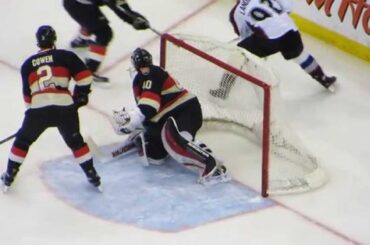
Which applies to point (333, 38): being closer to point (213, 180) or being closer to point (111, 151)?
point (213, 180)

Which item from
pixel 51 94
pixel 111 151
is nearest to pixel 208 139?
pixel 111 151

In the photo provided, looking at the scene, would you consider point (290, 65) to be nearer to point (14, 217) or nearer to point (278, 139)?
point (278, 139)

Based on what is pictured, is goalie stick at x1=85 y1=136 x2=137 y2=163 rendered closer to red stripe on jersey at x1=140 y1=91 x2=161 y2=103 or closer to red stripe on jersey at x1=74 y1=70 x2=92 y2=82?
red stripe on jersey at x1=140 y1=91 x2=161 y2=103

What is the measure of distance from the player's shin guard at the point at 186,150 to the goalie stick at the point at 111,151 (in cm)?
25

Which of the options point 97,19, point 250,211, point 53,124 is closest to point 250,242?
point 250,211

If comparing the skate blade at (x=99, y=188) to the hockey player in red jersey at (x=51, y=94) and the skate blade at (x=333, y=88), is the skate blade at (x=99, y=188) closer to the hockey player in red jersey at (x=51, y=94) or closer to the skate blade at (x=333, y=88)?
the hockey player in red jersey at (x=51, y=94)

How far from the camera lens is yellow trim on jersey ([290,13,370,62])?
666 cm

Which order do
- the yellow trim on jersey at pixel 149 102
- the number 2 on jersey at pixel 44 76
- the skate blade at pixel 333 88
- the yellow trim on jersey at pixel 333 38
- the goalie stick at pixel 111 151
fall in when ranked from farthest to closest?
the yellow trim on jersey at pixel 333 38
the skate blade at pixel 333 88
the goalie stick at pixel 111 151
the yellow trim on jersey at pixel 149 102
the number 2 on jersey at pixel 44 76

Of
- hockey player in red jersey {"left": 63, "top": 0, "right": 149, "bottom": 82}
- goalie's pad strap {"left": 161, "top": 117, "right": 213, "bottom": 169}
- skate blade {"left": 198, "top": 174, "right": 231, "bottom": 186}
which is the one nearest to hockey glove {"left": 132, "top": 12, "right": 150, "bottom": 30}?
hockey player in red jersey {"left": 63, "top": 0, "right": 149, "bottom": 82}

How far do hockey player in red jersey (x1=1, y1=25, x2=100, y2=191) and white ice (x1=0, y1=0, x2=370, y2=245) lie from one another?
0.29 m

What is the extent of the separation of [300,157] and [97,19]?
137 cm

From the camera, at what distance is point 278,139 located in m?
5.46

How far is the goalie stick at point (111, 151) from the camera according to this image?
5.66 m

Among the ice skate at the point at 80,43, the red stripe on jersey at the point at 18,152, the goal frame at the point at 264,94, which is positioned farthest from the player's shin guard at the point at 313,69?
the red stripe on jersey at the point at 18,152
